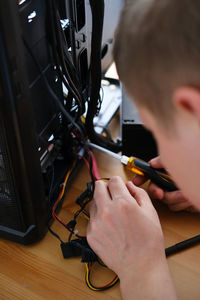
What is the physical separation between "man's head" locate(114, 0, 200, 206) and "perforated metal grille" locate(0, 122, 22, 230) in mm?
213

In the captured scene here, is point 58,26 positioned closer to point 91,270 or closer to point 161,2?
point 161,2

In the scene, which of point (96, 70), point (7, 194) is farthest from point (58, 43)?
point (7, 194)

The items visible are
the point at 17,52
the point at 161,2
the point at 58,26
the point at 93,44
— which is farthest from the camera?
the point at 93,44

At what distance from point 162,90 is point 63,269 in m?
0.39

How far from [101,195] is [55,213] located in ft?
0.37

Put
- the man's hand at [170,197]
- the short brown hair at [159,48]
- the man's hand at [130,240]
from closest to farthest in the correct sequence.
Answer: the short brown hair at [159,48] < the man's hand at [130,240] < the man's hand at [170,197]

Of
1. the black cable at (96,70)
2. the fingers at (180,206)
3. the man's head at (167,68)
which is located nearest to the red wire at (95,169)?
the black cable at (96,70)

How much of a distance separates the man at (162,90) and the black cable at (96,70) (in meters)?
0.25

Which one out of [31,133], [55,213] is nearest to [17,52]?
[31,133]

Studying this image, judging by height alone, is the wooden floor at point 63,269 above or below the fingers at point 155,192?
below

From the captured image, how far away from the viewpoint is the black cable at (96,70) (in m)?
0.63

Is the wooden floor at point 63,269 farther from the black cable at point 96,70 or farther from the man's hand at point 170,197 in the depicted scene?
the black cable at point 96,70

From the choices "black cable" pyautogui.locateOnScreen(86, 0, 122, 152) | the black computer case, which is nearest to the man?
the black computer case

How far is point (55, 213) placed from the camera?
2.34 ft
